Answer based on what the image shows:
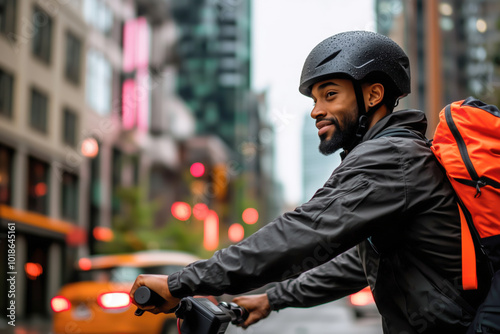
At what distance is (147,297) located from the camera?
81.8 inches

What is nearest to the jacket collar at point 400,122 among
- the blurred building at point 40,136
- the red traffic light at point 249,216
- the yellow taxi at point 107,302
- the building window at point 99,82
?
the yellow taxi at point 107,302

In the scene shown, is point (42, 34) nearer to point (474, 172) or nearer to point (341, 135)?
point (341, 135)

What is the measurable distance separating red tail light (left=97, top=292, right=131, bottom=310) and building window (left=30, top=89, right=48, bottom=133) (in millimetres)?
14562

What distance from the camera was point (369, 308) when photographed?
16.5 meters

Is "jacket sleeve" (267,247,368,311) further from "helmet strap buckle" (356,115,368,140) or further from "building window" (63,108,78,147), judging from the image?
"building window" (63,108,78,147)

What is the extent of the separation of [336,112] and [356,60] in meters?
0.20

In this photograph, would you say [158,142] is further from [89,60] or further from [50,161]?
[50,161]

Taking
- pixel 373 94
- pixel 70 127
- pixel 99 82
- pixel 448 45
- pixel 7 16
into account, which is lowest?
pixel 373 94

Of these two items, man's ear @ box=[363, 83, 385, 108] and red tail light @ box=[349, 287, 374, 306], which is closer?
man's ear @ box=[363, 83, 385, 108]

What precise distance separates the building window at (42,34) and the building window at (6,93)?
2648 millimetres

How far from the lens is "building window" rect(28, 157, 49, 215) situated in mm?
22766

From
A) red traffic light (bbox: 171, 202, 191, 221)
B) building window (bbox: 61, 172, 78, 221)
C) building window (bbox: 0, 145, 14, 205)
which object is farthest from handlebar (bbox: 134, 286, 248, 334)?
red traffic light (bbox: 171, 202, 191, 221)

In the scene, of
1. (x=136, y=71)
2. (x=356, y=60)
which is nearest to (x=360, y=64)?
(x=356, y=60)

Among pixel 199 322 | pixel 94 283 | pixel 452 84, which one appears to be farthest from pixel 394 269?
pixel 452 84
